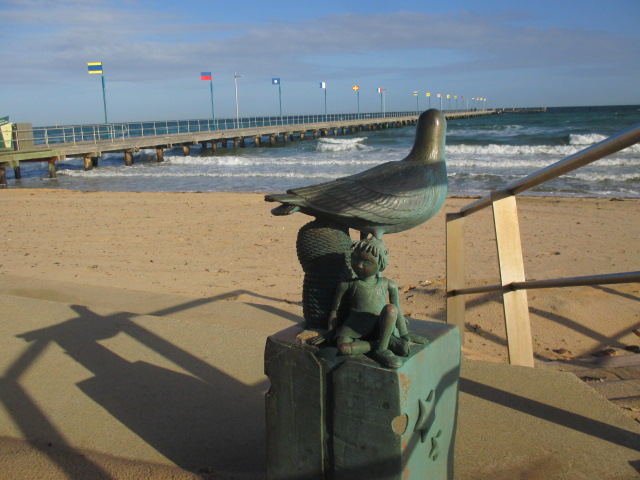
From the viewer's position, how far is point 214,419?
111 inches

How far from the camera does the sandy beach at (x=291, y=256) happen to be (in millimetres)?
4750

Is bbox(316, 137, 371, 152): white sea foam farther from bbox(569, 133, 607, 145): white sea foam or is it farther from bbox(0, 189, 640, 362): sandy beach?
bbox(0, 189, 640, 362): sandy beach

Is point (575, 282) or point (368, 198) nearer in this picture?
point (368, 198)

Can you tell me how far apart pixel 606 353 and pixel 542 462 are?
6.81 ft

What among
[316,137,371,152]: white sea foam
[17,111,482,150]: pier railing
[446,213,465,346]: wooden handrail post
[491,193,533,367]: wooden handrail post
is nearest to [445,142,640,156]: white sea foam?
[316,137,371,152]: white sea foam

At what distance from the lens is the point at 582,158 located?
2.32 metres

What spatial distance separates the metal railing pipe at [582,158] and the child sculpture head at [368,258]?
0.96m

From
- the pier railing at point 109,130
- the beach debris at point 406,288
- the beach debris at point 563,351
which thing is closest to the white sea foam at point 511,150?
the pier railing at point 109,130

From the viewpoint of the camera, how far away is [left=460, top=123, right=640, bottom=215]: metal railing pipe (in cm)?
202

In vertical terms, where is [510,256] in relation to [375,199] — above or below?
below

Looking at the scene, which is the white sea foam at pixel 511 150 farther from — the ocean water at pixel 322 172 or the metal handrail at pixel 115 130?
the metal handrail at pixel 115 130

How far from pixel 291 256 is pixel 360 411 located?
5840 millimetres

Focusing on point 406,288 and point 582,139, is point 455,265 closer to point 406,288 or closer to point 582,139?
point 406,288

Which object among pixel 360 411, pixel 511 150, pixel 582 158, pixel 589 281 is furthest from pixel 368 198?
pixel 511 150
